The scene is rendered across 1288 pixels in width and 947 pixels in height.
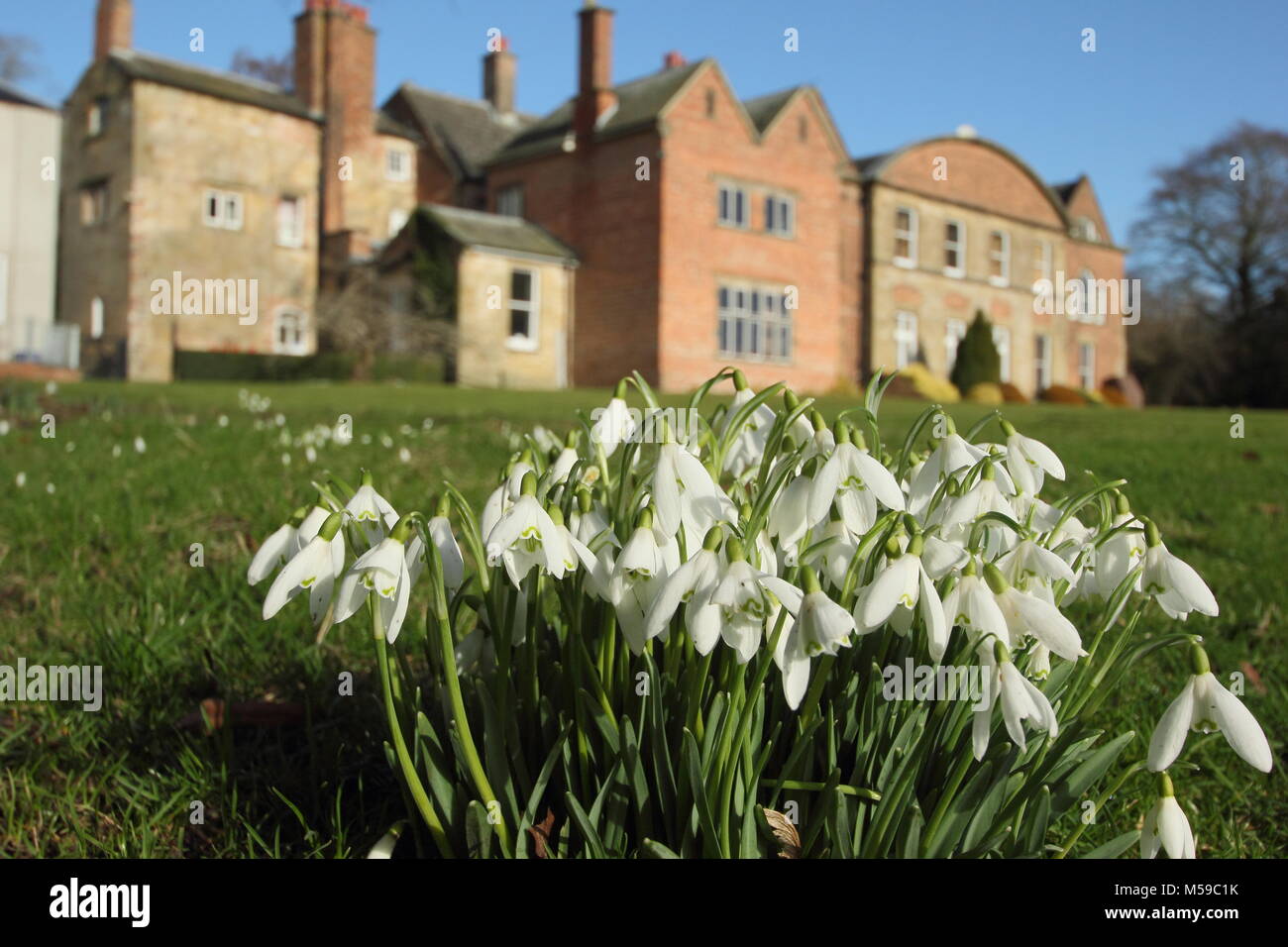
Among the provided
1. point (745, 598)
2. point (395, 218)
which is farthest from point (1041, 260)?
point (745, 598)

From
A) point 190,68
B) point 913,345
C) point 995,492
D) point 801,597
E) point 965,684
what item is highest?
point 190,68

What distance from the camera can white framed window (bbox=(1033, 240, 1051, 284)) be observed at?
38.0 metres

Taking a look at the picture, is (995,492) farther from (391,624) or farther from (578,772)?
(391,624)

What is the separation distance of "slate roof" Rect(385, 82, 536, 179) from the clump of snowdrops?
108 ft

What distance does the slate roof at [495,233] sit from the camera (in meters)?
28.3

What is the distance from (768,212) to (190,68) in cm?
1552

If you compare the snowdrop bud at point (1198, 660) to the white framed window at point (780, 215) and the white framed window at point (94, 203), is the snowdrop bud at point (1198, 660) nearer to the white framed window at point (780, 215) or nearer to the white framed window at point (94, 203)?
the white framed window at point (780, 215)

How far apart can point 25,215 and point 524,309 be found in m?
11.8

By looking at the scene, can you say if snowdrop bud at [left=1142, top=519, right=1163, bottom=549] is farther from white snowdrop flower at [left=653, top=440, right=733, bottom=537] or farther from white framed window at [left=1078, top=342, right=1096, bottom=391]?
white framed window at [left=1078, top=342, right=1096, bottom=391]

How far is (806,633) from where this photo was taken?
1574 millimetres

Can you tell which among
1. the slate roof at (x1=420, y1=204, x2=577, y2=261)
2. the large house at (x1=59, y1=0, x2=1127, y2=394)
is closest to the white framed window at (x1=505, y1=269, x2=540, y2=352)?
the large house at (x1=59, y1=0, x2=1127, y2=394)

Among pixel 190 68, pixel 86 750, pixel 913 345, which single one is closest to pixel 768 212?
pixel 913 345
